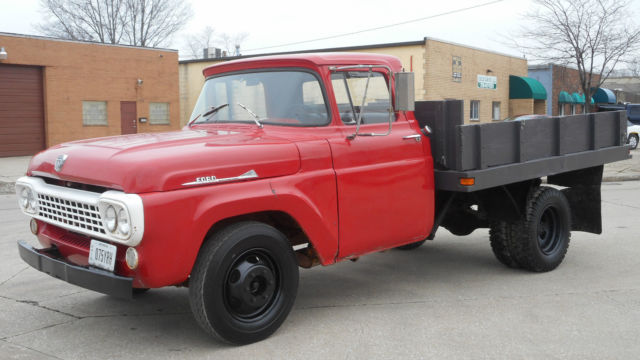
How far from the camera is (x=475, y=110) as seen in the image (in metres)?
29.9

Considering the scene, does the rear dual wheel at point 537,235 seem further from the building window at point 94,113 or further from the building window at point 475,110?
the building window at point 475,110

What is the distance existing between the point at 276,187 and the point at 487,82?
27496 mm

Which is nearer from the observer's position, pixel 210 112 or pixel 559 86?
pixel 210 112

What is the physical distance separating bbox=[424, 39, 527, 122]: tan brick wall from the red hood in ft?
68.7

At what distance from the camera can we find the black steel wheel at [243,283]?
409 cm

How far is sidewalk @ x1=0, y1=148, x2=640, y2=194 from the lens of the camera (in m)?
15.3

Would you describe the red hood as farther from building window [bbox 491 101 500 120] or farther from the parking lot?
building window [bbox 491 101 500 120]

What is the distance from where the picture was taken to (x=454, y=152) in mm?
5590

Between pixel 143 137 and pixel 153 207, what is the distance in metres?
1.20

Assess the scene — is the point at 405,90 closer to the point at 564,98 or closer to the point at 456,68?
the point at 456,68

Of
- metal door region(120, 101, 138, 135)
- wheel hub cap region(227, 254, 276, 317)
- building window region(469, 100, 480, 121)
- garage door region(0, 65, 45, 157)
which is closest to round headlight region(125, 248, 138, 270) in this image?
wheel hub cap region(227, 254, 276, 317)

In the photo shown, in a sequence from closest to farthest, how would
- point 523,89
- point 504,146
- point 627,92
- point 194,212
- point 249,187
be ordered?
1. point 194,212
2. point 249,187
3. point 504,146
4. point 523,89
5. point 627,92

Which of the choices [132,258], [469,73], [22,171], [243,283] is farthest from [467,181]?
[469,73]

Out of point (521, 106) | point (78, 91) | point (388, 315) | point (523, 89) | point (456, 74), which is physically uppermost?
point (456, 74)
